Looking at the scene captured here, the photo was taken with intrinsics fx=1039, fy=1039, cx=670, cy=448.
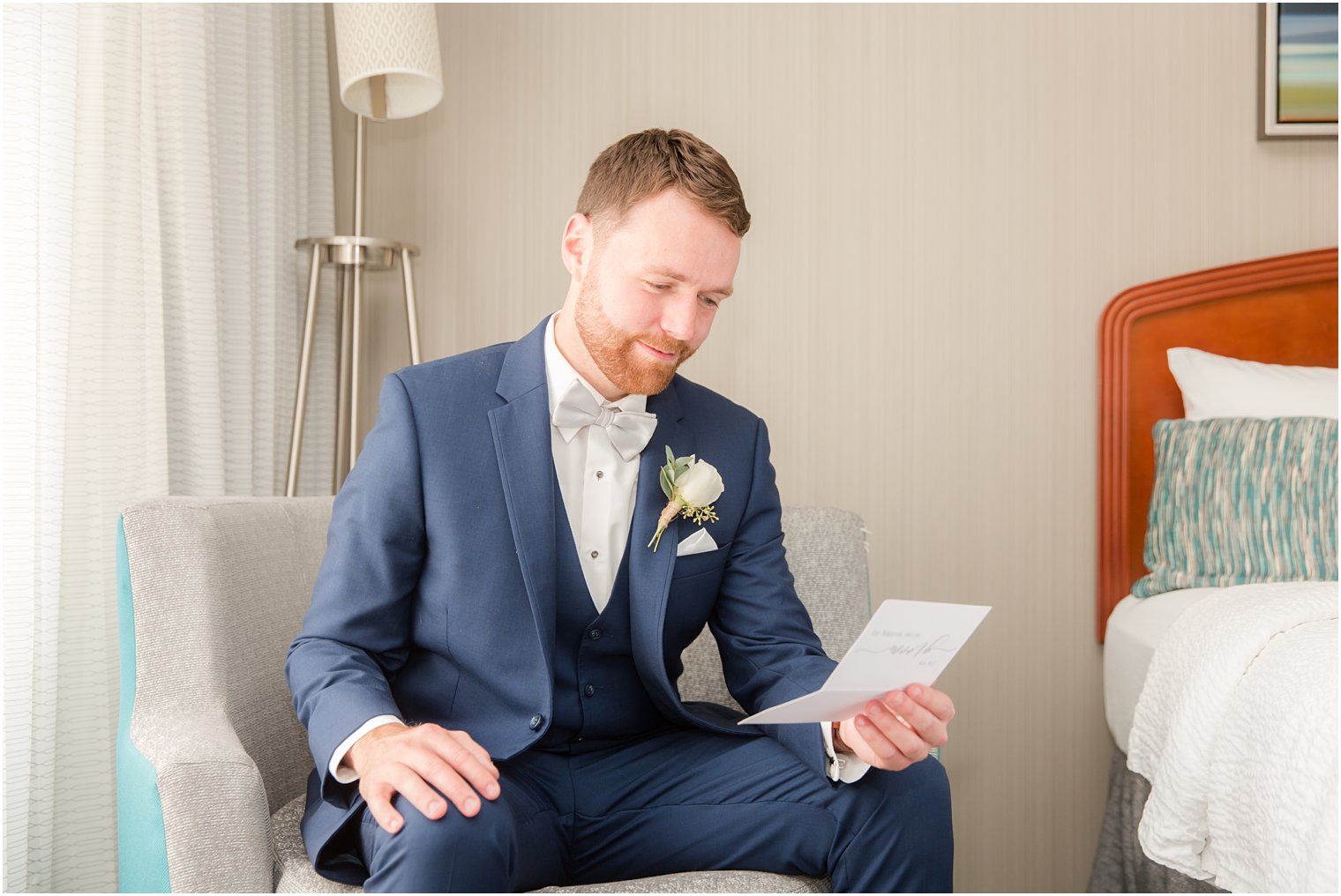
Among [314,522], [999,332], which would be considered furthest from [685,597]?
[999,332]

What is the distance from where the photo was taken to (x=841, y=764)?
1374mm

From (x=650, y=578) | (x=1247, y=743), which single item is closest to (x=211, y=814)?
(x=650, y=578)

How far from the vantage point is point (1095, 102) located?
2797 mm

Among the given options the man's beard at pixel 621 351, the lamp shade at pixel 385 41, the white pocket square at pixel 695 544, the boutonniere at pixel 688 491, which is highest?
the lamp shade at pixel 385 41

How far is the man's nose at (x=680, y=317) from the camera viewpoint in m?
1.49

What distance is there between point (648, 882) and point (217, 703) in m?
0.64

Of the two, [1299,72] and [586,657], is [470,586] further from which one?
[1299,72]

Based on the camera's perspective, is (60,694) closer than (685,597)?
No

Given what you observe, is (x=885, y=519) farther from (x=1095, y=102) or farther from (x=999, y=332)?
(x=1095, y=102)

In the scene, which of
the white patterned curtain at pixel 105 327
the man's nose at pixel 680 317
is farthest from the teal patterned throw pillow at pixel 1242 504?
the white patterned curtain at pixel 105 327

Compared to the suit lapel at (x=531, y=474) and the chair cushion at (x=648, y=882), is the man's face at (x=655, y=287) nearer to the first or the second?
the suit lapel at (x=531, y=474)

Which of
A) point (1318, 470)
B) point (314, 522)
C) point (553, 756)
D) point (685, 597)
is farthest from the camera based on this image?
point (1318, 470)

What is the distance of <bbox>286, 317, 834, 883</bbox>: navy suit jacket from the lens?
1341mm

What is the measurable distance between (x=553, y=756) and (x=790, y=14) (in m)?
2.16
